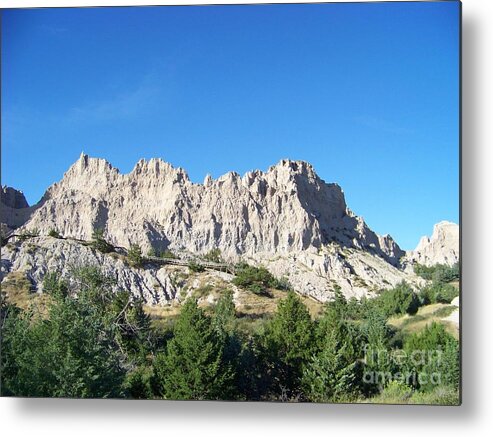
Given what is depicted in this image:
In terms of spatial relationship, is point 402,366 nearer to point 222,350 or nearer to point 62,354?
point 222,350

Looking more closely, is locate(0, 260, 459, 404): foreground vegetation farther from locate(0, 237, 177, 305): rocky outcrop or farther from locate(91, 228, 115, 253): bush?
locate(91, 228, 115, 253): bush

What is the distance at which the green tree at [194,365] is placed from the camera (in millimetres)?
7656

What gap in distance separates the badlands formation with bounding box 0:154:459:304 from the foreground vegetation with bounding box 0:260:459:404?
311 mm

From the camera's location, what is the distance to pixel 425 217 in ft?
26.0

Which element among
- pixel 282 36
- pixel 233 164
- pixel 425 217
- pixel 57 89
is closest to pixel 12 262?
pixel 57 89

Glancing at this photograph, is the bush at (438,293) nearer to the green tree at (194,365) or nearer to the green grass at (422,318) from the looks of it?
the green grass at (422,318)

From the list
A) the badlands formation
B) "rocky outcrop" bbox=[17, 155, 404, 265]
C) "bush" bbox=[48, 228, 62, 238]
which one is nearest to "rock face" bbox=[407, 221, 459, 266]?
the badlands formation

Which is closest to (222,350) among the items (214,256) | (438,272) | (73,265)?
(214,256)

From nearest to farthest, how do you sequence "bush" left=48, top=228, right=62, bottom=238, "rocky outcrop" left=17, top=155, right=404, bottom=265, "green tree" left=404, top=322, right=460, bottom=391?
"green tree" left=404, top=322, right=460, bottom=391 < "rocky outcrop" left=17, top=155, right=404, bottom=265 < "bush" left=48, top=228, right=62, bottom=238

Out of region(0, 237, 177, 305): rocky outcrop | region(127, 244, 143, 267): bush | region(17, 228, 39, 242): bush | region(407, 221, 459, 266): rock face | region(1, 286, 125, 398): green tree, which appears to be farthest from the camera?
region(127, 244, 143, 267): bush

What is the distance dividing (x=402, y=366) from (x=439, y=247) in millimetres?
1431

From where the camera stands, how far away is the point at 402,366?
7.61m

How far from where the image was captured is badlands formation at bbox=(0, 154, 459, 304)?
8.65m

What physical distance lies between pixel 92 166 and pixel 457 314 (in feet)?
16.0
